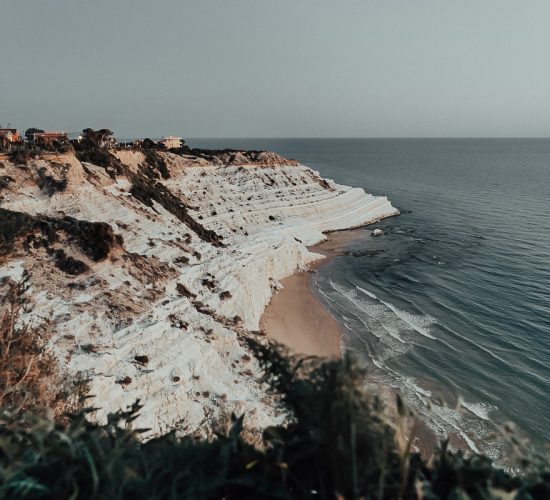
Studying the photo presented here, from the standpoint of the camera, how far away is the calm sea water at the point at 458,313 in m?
21.2

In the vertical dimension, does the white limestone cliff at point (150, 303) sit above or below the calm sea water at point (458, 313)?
above

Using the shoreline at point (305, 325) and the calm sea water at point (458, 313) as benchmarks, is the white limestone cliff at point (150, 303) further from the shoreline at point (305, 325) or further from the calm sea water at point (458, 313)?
the calm sea water at point (458, 313)

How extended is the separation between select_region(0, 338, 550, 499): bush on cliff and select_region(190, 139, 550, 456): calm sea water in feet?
2.52

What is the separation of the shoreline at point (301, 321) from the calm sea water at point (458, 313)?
1205mm

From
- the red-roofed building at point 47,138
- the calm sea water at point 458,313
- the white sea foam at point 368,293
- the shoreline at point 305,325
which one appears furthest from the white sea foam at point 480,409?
the red-roofed building at point 47,138

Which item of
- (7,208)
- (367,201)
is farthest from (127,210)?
(367,201)

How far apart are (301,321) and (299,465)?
84.1 ft

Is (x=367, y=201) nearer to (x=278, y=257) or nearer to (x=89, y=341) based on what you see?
(x=278, y=257)

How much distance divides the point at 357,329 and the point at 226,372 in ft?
45.6

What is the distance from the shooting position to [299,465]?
494 cm

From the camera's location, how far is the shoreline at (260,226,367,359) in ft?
87.9

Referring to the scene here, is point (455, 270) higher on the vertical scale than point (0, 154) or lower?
lower

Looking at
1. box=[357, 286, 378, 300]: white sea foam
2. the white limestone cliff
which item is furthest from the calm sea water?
the white limestone cliff

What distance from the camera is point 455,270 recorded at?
1646 inches
